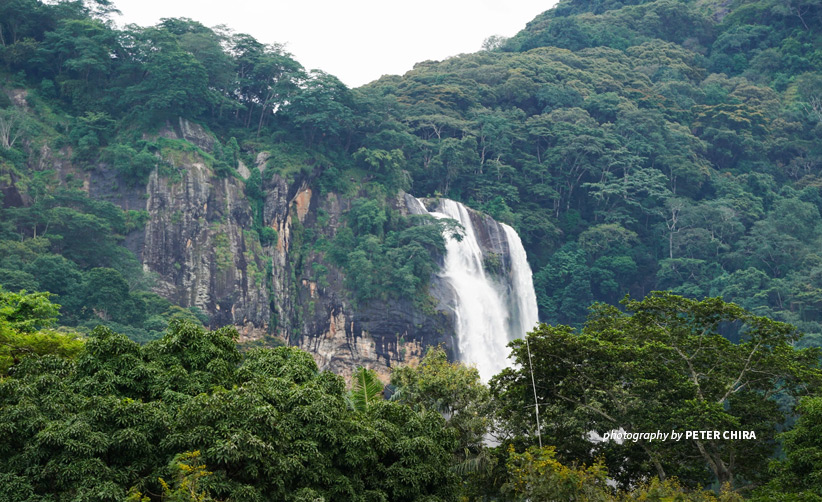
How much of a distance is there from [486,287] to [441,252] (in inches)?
125

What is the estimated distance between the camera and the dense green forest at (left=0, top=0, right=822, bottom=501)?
12.2 meters

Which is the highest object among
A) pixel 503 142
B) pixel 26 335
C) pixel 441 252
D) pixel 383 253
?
pixel 503 142

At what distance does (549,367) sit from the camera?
18.2m

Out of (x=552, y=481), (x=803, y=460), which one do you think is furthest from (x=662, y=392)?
(x=552, y=481)

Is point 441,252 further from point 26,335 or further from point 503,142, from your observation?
point 26,335

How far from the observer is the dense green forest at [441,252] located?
480 inches

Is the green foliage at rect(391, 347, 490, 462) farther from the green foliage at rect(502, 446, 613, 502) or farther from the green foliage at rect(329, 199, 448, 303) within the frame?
the green foliage at rect(329, 199, 448, 303)

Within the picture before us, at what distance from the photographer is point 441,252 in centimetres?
4112

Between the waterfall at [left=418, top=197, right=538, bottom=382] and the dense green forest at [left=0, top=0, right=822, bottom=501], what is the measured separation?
165cm

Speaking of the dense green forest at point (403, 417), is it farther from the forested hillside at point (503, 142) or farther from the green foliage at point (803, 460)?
the forested hillside at point (503, 142)

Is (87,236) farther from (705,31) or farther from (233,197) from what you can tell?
(705,31)

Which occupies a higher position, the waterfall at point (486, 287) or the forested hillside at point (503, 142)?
the forested hillside at point (503, 142)

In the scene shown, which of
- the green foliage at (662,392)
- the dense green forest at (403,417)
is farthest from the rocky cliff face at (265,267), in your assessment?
the green foliage at (662,392)

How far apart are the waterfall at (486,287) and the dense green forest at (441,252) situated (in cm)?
165
